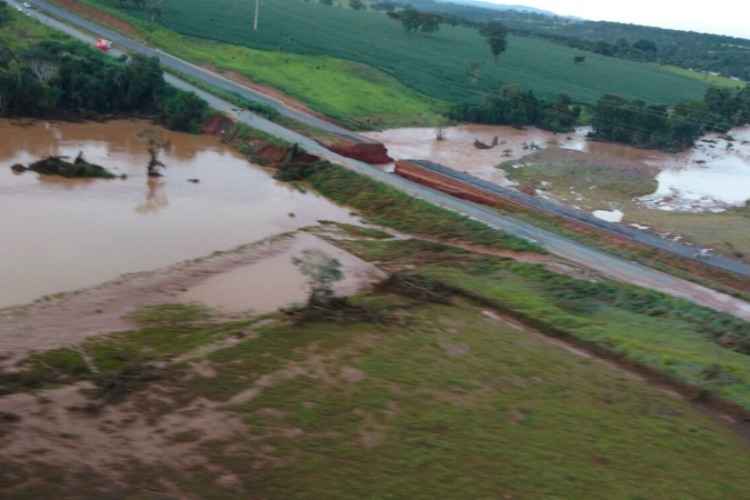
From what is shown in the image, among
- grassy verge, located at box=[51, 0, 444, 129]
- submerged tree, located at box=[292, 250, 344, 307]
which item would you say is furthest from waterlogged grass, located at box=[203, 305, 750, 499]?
grassy verge, located at box=[51, 0, 444, 129]

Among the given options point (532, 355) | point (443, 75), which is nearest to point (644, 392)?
point (532, 355)

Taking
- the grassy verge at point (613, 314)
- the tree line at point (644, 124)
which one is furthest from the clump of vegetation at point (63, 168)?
the tree line at point (644, 124)

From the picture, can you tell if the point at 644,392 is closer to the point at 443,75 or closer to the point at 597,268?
the point at 597,268

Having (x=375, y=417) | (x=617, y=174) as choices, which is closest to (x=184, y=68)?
(x=617, y=174)

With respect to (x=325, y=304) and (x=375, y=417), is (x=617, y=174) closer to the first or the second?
(x=325, y=304)

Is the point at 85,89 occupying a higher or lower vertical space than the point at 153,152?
higher

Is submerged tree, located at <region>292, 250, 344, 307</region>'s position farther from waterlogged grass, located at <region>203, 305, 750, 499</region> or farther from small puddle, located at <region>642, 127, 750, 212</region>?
small puddle, located at <region>642, 127, 750, 212</region>

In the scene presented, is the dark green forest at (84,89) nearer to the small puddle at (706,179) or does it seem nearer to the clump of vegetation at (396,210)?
the clump of vegetation at (396,210)

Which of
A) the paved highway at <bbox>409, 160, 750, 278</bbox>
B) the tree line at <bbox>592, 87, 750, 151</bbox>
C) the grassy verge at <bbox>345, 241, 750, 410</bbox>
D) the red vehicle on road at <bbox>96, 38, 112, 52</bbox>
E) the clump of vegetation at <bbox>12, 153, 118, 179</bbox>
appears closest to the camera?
the grassy verge at <bbox>345, 241, 750, 410</bbox>
